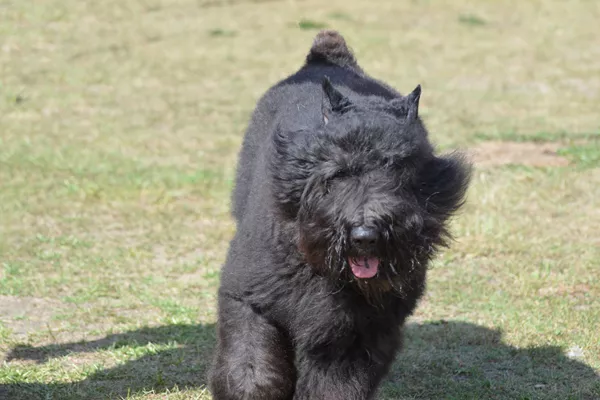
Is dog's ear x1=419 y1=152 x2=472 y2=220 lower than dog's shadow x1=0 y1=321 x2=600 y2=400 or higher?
higher

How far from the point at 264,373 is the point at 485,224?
4.62 meters

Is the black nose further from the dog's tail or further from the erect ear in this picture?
A: the dog's tail

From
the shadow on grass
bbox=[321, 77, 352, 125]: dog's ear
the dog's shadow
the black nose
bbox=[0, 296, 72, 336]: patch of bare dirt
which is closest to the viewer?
the black nose

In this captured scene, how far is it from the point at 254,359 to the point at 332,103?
128cm

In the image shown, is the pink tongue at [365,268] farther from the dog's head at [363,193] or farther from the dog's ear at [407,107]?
the dog's ear at [407,107]

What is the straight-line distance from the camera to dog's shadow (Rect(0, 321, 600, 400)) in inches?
217

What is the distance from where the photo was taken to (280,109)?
5133mm

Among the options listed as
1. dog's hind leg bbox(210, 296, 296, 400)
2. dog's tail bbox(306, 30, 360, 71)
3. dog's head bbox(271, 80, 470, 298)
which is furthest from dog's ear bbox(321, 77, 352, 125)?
dog's tail bbox(306, 30, 360, 71)

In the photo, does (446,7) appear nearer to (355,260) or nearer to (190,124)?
(190,124)

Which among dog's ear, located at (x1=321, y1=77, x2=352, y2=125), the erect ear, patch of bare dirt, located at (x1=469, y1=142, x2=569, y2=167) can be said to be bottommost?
patch of bare dirt, located at (x1=469, y1=142, x2=569, y2=167)

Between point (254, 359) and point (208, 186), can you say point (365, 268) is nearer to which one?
point (254, 359)

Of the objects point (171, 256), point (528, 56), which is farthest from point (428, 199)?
point (528, 56)

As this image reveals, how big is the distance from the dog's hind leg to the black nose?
839mm

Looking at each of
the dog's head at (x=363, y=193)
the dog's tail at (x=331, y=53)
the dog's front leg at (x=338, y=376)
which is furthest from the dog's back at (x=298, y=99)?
the dog's front leg at (x=338, y=376)
